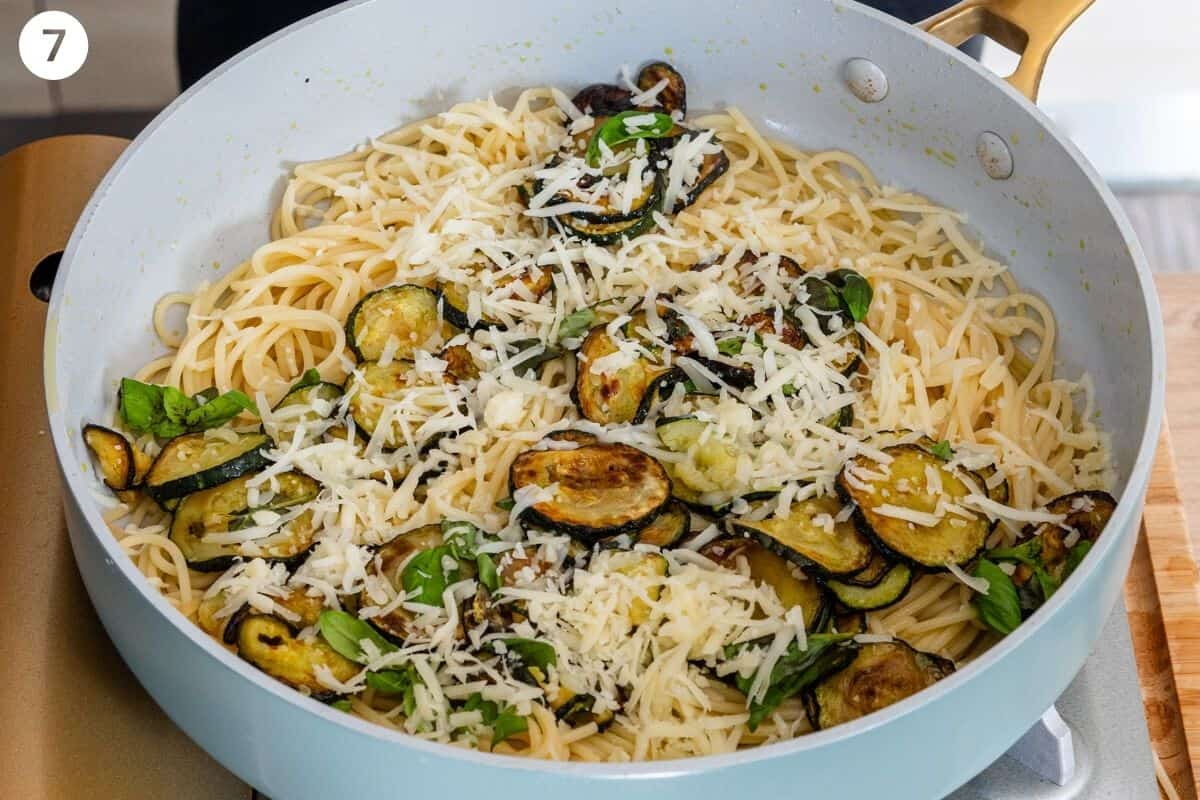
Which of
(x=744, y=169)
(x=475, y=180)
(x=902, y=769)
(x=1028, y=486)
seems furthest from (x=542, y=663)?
(x=744, y=169)

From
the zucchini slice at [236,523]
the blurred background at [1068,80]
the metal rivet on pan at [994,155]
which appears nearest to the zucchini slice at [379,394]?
the zucchini slice at [236,523]

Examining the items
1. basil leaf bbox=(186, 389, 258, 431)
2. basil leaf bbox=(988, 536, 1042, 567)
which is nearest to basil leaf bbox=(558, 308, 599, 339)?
basil leaf bbox=(186, 389, 258, 431)

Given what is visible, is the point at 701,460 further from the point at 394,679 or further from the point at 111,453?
the point at 111,453

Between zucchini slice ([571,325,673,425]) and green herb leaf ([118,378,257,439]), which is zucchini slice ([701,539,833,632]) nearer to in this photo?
zucchini slice ([571,325,673,425])

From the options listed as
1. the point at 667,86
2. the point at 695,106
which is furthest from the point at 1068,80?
the point at 667,86

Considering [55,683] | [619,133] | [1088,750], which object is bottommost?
[1088,750]
